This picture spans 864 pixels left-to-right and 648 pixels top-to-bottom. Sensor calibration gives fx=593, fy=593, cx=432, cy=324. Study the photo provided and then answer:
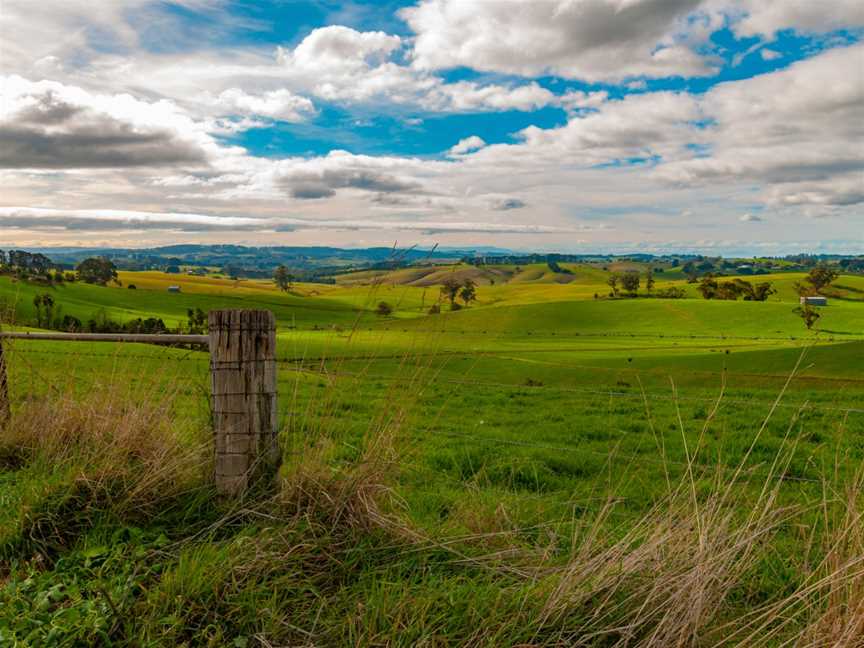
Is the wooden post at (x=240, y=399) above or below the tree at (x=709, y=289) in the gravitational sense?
above

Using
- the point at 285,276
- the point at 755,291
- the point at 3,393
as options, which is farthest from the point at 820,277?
the point at 3,393

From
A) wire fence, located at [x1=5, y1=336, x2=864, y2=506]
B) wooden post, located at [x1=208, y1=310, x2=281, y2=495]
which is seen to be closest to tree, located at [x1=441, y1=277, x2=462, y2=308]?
wire fence, located at [x1=5, y1=336, x2=864, y2=506]

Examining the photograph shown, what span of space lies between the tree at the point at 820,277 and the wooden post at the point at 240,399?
11018 centimetres

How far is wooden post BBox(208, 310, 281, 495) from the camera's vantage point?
397 centimetres

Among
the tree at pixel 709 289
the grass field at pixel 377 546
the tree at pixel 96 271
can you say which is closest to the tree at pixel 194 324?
the grass field at pixel 377 546

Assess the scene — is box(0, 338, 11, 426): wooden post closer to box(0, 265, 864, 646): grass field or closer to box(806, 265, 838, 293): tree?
box(0, 265, 864, 646): grass field

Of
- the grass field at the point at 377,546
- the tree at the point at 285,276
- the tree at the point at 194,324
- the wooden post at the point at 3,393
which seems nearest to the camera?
the grass field at the point at 377,546

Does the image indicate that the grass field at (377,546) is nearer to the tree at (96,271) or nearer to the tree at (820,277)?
the tree at (96,271)

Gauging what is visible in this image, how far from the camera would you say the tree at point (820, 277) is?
94625 mm

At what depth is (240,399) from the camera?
398cm

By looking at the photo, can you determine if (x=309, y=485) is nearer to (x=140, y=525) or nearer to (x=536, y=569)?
(x=140, y=525)

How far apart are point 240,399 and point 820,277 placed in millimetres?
111248

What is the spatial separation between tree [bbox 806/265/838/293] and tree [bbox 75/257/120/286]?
113 metres

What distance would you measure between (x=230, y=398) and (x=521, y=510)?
2203 millimetres
